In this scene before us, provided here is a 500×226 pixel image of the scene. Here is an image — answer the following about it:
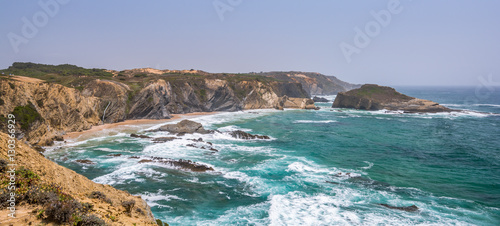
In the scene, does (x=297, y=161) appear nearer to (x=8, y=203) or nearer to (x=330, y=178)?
(x=330, y=178)

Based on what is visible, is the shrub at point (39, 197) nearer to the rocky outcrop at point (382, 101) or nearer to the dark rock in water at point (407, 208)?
the dark rock in water at point (407, 208)

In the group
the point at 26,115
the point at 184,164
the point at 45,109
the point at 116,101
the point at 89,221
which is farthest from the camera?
the point at 116,101

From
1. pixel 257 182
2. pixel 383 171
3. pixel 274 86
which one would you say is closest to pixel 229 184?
pixel 257 182

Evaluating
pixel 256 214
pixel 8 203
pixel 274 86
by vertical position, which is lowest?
pixel 256 214

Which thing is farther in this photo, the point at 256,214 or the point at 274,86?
the point at 274,86

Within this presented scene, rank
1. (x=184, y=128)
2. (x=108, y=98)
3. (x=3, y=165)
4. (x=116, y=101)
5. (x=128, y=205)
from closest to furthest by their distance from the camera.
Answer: (x=3, y=165)
(x=128, y=205)
(x=184, y=128)
(x=108, y=98)
(x=116, y=101)

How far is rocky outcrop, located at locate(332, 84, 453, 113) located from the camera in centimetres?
9162

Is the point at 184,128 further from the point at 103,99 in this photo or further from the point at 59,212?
the point at 59,212

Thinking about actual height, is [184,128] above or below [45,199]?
below

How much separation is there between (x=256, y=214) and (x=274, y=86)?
348 feet

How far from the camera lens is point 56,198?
8.98 meters

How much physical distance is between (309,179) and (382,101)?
86331 mm

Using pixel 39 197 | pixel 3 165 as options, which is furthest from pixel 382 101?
pixel 3 165

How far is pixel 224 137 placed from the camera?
1832 inches
